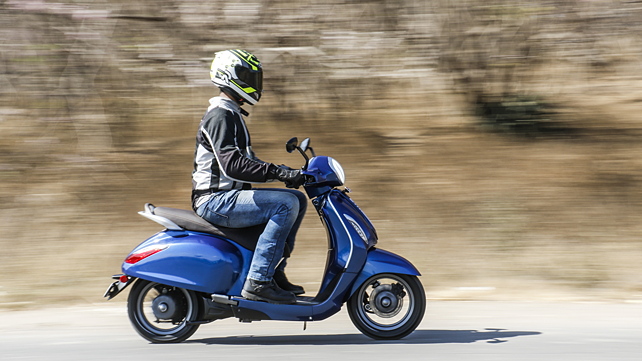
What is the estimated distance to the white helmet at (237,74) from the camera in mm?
5578

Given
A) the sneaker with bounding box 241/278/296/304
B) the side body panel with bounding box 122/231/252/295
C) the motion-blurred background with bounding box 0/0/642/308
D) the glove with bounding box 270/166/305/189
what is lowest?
the sneaker with bounding box 241/278/296/304

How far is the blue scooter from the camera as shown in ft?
18.1

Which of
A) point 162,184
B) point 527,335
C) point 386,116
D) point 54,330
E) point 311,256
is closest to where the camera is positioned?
point 527,335

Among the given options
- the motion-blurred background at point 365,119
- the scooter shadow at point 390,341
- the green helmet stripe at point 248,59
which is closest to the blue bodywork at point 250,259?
the scooter shadow at point 390,341

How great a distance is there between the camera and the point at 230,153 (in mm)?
5398

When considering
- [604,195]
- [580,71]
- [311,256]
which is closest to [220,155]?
[311,256]

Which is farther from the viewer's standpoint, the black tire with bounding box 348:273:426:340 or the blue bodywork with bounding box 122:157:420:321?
the black tire with bounding box 348:273:426:340

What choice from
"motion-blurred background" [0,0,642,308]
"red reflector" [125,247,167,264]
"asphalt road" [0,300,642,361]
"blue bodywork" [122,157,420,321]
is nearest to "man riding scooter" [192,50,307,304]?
"blue bodywork" [122,157,420,321]

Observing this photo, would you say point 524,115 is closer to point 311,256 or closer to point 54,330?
point 311,256

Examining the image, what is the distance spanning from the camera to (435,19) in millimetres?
10648

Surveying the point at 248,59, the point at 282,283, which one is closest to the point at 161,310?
the point at 282,283

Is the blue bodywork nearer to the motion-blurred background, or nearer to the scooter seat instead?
the scooter seat

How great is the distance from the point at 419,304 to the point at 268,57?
589 cm

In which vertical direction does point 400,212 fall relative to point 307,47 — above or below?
below
